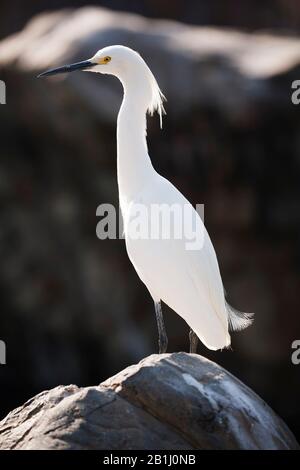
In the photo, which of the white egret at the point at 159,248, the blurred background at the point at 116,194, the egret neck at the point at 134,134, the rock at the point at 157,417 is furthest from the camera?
the blurred background at the point at 116,194

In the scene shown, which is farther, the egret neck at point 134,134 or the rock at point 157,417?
the egret neck at point 134,134

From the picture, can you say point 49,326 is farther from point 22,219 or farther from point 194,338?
point 194,338

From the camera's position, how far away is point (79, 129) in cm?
710

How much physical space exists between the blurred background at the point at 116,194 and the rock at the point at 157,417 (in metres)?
3.73

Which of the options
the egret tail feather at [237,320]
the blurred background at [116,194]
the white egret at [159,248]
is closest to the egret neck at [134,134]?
the white egret at [159,248]

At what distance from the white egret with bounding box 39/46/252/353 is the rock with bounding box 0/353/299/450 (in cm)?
62

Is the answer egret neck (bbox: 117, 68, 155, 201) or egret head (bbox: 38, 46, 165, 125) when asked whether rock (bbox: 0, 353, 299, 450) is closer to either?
egret neck (bbox: 117, 68, 155, 201)

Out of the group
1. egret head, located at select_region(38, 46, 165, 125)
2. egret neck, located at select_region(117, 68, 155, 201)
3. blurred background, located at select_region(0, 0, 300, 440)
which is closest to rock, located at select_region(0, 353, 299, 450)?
egret neck, located at select_region(117, 68, 155, 201)

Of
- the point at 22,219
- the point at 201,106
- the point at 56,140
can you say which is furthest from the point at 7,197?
the point at 201,106

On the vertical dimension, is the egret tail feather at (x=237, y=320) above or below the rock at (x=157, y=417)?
above

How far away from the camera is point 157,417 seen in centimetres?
308

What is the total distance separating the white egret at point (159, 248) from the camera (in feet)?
12.6

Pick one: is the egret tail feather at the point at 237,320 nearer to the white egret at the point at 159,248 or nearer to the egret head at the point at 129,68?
the white egret at the point at 159,248

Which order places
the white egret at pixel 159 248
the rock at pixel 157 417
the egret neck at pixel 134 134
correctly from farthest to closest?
the egret neck at pixel 134 134 < the white egret at pixel 159 248 < the rock at pixel 157 417
